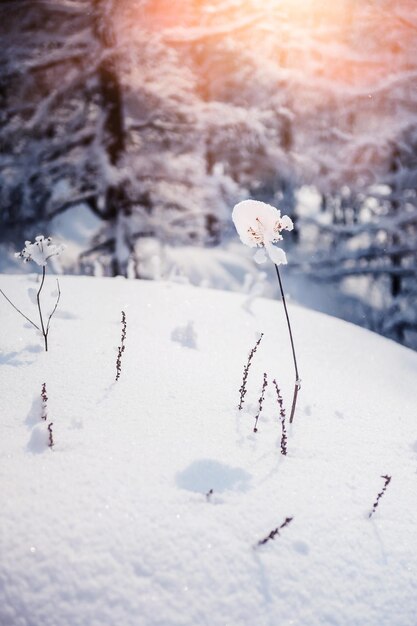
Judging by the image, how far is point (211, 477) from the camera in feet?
4.14

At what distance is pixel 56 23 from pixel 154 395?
763cm

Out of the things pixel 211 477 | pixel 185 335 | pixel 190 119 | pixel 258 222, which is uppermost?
pixel 258 222

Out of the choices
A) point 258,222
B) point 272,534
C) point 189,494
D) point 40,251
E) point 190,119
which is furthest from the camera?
point 190,119

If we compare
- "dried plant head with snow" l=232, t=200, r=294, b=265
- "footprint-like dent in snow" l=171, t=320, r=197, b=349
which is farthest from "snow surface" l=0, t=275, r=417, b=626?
"dried plant head with snow" l=232, t=200, r=294, b=265

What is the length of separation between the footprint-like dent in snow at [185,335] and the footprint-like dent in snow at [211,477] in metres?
1.12

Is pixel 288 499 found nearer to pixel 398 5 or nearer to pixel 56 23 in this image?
pixel 56 23

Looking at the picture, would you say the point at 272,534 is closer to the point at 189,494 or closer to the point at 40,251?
the point at 189,494

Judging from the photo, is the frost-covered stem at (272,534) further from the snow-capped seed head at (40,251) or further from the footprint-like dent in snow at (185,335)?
the snow-capped seed head at (40,251)

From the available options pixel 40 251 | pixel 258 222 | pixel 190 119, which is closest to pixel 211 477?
pixel 258 222

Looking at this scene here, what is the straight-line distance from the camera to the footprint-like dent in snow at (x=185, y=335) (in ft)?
7.87

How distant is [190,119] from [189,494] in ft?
23.8

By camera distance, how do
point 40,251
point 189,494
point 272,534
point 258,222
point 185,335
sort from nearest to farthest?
point 272,534, point 189,494, point 258,222, point 40,251, point 185,335

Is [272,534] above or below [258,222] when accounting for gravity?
below

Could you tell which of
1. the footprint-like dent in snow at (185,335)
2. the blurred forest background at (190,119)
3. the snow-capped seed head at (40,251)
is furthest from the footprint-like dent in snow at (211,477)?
the blurred forest background at (190,119)
